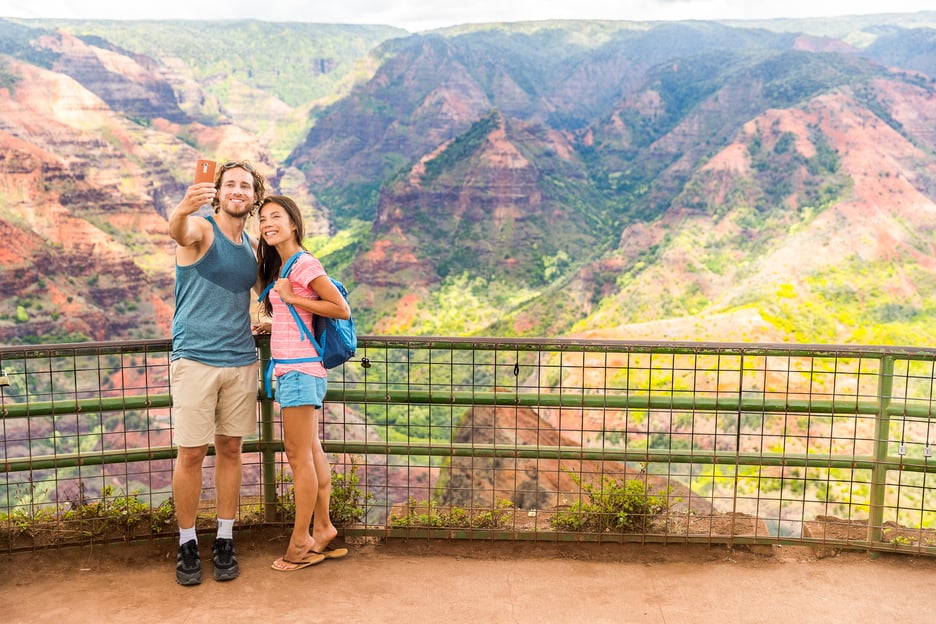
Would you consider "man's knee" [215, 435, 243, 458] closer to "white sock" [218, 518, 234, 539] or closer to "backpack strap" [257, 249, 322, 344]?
"white sock" [218, 518, 234, 539]

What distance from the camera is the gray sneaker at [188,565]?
4285 millimetres

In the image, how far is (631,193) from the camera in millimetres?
108750

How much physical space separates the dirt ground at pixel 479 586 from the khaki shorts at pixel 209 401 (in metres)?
0.74

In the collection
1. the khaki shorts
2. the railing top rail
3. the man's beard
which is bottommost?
the khaki shorts

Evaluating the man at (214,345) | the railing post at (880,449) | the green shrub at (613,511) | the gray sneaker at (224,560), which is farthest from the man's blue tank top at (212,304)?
the railing post at (880,449)

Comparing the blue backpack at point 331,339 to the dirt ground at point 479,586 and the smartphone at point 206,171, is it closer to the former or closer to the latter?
the smartphone at point 206,171

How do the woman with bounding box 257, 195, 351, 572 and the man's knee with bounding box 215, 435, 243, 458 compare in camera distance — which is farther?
the man's knee with bounding box 215, 435, 243, 458

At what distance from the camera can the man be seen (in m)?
4.19

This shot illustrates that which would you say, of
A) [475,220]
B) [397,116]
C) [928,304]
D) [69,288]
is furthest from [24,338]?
[397,116]

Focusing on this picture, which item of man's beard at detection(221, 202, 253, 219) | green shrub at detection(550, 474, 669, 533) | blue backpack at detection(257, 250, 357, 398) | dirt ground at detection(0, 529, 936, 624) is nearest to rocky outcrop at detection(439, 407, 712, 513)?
green shrub at detection(550, 474, 669, 533)

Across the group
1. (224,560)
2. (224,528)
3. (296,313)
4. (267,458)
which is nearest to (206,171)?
(296,313)

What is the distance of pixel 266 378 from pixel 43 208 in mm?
79309

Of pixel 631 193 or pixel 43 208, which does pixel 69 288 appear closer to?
pixel 43 208

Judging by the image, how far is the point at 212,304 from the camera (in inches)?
166
